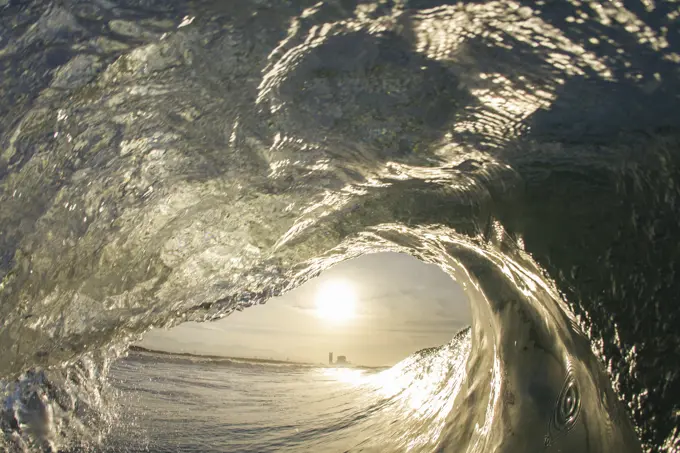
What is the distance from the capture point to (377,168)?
9.35ft

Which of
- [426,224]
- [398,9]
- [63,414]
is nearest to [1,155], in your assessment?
[398,9]

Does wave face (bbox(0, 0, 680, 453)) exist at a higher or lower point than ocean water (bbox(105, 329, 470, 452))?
higher

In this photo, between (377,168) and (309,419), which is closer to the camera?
(377,168)

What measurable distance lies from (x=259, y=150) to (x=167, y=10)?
0.96 m

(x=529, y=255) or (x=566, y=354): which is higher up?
(x=529, y=255)

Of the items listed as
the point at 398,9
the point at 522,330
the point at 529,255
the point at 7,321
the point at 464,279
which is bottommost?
the point at 464,279

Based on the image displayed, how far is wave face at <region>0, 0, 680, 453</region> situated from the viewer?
1.70 meters

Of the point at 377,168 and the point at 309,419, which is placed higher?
the point at 377,168

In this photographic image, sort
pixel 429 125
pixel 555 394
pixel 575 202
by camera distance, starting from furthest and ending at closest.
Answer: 1. pixel 555 394
2. pixel 429 125
3. pixel 575 202

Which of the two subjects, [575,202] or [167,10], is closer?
[167,10]

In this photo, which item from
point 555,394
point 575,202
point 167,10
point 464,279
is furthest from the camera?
point 464,279

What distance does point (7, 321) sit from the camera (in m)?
2.63

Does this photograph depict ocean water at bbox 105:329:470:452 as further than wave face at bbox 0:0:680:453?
Yes

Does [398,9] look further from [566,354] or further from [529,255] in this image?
[566,354]
